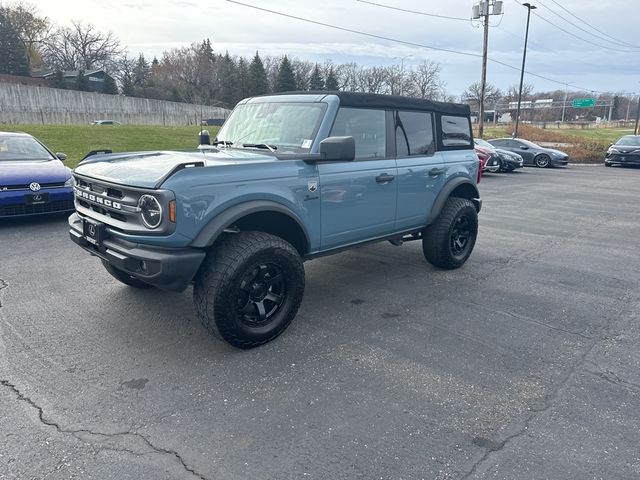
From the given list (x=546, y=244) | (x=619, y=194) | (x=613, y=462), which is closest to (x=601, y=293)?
(x=546, y=244)

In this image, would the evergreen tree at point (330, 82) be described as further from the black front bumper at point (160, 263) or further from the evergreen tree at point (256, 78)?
the black front bumper at point (160, 263)

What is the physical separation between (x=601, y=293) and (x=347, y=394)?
3.59m

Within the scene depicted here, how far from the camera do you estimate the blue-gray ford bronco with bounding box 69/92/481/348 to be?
314 cm

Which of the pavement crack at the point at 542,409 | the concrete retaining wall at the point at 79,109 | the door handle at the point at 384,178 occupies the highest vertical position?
the concrete retaining wall at the point at 79,109

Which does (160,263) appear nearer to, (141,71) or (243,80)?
(243,80)

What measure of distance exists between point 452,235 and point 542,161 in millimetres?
18828

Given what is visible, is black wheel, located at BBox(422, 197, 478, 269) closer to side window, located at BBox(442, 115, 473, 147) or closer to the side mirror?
side window, located at BBox(442, 115, 473, 147)

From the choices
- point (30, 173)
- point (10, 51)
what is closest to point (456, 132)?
point (30, 173)

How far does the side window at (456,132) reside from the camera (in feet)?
17.9

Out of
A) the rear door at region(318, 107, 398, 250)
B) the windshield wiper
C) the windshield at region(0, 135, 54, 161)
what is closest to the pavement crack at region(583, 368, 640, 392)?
the rear door at region(318, 107, 398, 250)

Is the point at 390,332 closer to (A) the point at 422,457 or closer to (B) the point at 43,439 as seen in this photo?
(A) the point at 422,457

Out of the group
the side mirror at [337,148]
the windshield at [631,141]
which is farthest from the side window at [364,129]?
the windshield at [631,141]

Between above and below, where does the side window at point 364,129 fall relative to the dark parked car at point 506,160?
above

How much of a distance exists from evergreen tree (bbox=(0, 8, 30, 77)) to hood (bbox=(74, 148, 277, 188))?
254ft
